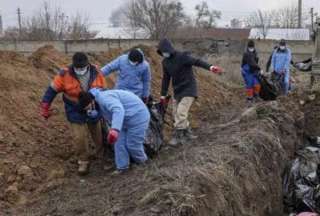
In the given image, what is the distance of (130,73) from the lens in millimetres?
7816

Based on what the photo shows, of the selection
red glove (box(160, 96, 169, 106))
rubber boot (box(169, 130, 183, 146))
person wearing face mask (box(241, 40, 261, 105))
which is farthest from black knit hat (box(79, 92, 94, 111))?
person wearing face mask (box(241, 40, 261, 105))

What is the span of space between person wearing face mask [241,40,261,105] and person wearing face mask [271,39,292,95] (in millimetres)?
488

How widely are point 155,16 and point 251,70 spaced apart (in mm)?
33214

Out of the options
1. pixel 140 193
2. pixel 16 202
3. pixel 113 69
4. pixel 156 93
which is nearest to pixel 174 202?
pixel 140 193

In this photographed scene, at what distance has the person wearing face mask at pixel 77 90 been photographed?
259 inches

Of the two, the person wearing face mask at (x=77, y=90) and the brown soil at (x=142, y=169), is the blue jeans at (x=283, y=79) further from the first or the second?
the person wearing face mask at (x=77, y=90)

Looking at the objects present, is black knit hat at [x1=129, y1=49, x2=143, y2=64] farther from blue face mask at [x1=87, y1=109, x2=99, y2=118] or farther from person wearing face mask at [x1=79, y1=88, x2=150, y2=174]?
blue face mask at [x1=87, y1=109, x2=99, y2=118]

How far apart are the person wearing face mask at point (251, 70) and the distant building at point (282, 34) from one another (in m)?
31.1

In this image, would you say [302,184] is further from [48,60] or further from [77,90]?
[48,60]

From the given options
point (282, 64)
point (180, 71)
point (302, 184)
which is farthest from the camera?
point (282, 64)

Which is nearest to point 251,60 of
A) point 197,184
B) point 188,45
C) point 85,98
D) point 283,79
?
point 283,79

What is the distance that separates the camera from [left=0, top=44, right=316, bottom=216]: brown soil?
4.88 metres

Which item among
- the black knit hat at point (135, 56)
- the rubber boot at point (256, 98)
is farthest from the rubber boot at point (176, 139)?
the rubber boot at point (256, 98)

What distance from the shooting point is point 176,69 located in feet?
27.4
